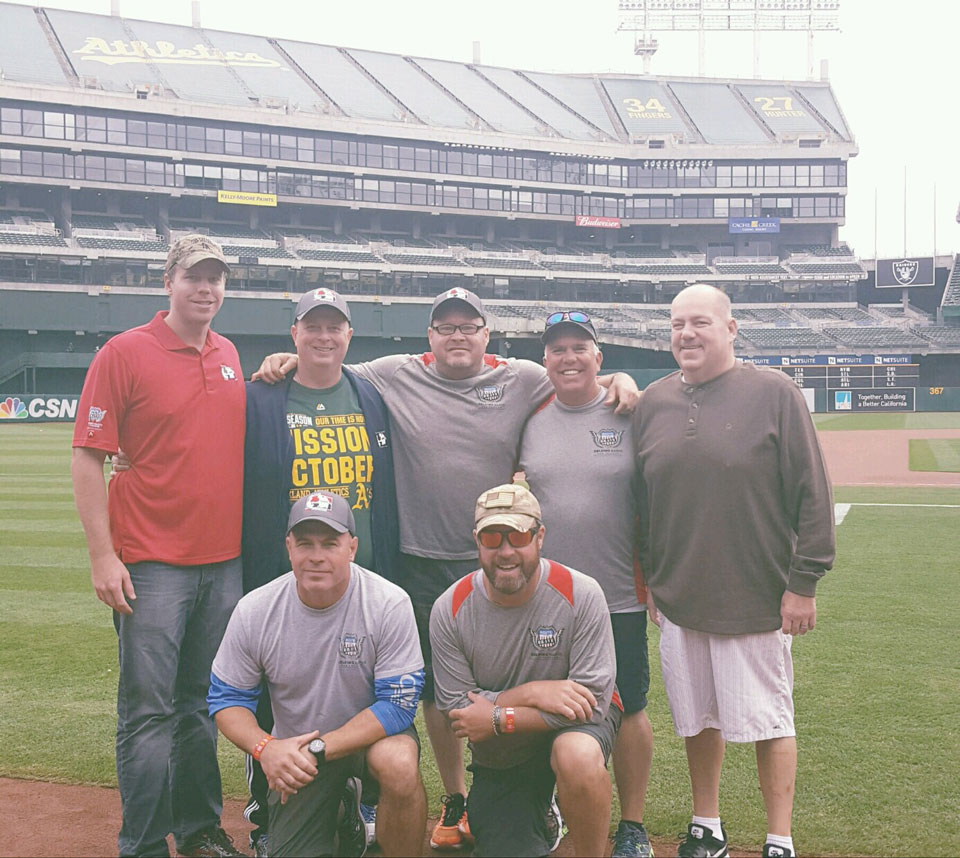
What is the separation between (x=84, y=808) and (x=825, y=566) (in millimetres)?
3921

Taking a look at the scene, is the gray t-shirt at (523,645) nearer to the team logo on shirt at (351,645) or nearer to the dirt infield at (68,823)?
the team logo on shirt at (351,645)

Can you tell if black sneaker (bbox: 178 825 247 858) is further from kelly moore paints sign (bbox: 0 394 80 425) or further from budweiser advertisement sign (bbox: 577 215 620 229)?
budweiser advertisement sign (bbox: 577 215 620 229)

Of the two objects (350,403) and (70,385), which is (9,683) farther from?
(70,385)

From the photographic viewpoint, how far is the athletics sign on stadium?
6757 centimetres

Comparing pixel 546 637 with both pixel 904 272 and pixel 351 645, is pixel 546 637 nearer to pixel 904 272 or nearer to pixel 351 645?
pixel 351 645

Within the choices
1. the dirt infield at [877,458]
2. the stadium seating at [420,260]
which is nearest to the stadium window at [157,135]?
the stadium seating at [420,260]

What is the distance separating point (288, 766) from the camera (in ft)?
12.7

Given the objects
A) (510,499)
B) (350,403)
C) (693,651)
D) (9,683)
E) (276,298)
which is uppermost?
(276,298)

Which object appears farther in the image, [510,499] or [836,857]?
[836,857]

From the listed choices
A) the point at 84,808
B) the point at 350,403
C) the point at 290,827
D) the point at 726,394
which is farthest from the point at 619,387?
the point at 84,808

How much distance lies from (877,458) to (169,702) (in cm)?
2469

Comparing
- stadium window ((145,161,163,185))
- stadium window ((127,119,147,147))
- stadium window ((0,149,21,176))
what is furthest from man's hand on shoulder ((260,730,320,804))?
stadium window ((127,119,147,147))

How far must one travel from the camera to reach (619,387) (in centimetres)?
486

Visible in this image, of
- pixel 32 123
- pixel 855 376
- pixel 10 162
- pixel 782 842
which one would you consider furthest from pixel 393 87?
pixel 782 842
